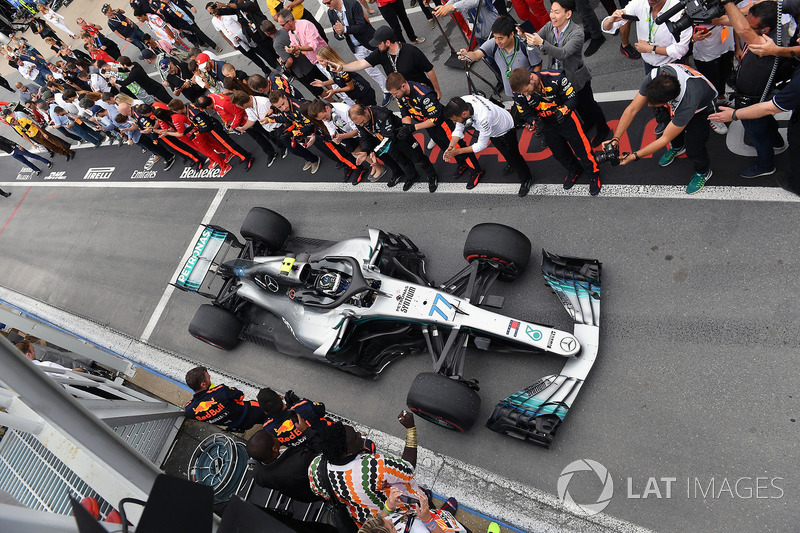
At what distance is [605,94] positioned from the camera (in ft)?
23.5

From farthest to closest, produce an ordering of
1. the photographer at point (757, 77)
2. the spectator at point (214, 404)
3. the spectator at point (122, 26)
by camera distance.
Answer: the spectator at point (122, 26)
the spectator at point (214, 404)
the photographer at point (757, 77)

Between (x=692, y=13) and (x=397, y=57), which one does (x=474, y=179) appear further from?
(x=692, y=13)

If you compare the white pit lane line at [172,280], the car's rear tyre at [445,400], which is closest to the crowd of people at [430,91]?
the white pit lane line at [172,280]

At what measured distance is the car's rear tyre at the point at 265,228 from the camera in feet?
24.4

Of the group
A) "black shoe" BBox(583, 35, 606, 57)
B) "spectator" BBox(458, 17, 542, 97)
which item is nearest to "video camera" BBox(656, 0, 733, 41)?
"spectator" BBox(458, 17, 542, 97)

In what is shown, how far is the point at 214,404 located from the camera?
557cm

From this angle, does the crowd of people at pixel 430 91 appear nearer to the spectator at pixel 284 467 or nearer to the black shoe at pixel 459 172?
the black shoe at pixel 459 172

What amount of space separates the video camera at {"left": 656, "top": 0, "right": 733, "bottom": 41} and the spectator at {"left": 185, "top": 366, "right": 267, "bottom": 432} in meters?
5.87

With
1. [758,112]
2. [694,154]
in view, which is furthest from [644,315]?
[758,112]

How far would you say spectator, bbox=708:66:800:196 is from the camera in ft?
14.5

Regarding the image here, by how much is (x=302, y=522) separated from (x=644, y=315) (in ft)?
12.7

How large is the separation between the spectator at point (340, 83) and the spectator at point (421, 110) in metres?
Result: 1.57

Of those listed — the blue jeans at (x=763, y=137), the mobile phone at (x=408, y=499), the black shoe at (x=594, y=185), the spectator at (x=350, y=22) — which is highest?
the spectator at (x=350, y=22)

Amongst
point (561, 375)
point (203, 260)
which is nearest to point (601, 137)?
point (561, 375)
